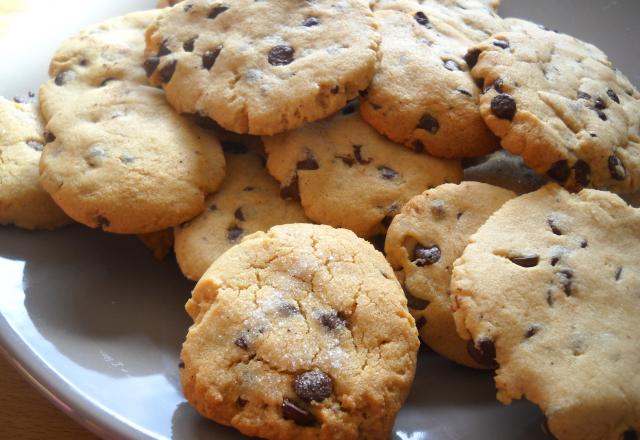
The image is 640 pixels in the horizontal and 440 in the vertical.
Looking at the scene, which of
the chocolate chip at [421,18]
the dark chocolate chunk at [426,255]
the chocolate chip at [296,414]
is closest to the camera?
the chocolate chip at [296,414]

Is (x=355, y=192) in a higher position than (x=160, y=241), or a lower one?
higher

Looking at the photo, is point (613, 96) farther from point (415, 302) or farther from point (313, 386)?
point (313, 386)

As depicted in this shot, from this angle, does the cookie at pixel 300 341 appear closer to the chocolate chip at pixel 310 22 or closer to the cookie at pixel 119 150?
the cookie at pixel 119 150

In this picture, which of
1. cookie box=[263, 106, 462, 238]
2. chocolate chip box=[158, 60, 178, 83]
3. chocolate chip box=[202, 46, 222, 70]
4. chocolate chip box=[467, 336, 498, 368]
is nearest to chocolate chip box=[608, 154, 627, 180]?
cookie box=[263, 106, 462, 238]

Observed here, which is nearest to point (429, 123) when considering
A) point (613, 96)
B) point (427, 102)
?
point (427, 102)

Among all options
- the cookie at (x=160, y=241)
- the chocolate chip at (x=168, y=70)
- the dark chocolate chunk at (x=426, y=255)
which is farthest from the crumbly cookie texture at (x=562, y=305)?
the chocolate chip at (x=168, y=70)

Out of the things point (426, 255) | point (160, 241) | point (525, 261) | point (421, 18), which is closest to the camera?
point (525, 261)
